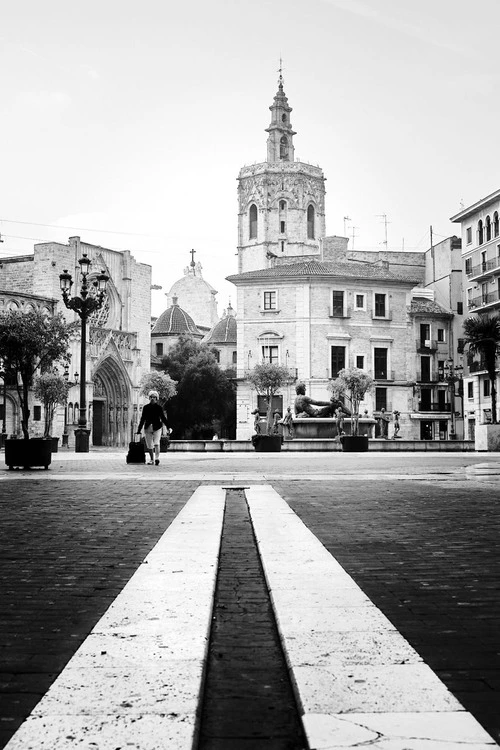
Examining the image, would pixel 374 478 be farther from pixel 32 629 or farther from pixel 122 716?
pixel 122 716

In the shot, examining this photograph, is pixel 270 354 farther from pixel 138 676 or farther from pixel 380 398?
pixel 138 676

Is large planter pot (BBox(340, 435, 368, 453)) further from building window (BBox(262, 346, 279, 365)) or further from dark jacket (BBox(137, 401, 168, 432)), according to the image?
building window (BBox(262, 346, 279, 365))

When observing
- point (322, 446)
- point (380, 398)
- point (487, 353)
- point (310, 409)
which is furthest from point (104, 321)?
point (487, 353)

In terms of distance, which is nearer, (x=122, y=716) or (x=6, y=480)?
(x=122, y=716)

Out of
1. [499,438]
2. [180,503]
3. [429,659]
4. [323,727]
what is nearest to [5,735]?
[323,727]

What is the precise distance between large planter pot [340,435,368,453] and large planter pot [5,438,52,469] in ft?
48.9

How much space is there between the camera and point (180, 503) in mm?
8867

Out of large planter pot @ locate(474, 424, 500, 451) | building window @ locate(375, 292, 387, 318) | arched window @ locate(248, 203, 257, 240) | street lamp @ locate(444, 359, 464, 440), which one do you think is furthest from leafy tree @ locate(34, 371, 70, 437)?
arched window @ locate(248, 203, 257, 240)

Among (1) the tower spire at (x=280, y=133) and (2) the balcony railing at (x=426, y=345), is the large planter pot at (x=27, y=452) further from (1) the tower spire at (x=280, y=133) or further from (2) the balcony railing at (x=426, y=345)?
(1) the tower spire at (x=280, y=133)

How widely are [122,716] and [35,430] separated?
5403 cm

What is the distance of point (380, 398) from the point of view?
5672cm

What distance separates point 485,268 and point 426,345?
7773mm

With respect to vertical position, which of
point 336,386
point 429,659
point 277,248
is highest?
point 277,248

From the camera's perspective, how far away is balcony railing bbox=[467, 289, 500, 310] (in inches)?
2144
